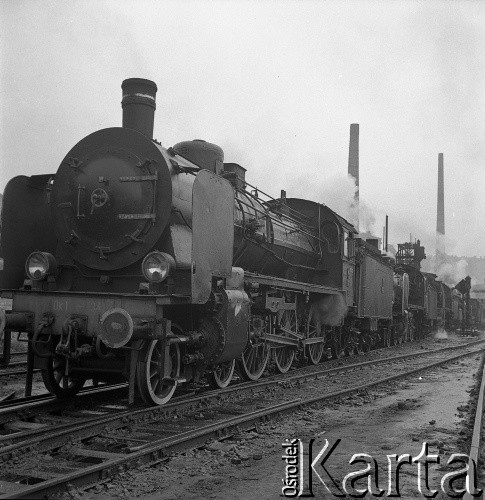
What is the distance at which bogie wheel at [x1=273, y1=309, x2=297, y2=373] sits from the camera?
10239 mm

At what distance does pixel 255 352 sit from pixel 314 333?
3060mm

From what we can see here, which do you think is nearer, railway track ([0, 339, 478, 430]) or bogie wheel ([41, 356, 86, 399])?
railway track ([0, 339, 478, 430])

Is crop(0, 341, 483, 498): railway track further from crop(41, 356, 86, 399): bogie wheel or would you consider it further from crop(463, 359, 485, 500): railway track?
crop(463, 359, 485, 500): railway track

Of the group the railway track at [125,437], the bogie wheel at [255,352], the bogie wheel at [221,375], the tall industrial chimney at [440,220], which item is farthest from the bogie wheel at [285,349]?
the tall industrial chimney at [440,220]

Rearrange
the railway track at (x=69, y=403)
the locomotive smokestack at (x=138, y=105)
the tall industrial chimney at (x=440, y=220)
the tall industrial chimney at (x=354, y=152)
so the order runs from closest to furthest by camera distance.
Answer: the railway track at (x=69, y=403), the locomotive smokestack at (x=138, y=105), the tall industrial chimney at (x=354, y=152), the tall industrial chimney at (x=440, y=220)

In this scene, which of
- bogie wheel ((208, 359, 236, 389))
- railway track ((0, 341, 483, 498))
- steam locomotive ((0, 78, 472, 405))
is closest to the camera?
railway track ((0, 341, 483, 498))

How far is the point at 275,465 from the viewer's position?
4562mm

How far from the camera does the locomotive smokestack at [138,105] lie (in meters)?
7.08

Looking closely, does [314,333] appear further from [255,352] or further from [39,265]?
[39,265]

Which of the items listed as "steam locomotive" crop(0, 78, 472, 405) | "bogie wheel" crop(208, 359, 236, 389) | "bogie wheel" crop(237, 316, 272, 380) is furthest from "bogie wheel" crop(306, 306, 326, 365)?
"bogie wheel" crop(208, 359, 236, 389)

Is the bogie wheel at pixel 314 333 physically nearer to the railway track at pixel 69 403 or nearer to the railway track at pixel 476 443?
the railway track at pixel 69 403

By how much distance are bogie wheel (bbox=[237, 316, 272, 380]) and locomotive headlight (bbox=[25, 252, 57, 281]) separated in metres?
2.85

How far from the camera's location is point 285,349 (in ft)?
35.0

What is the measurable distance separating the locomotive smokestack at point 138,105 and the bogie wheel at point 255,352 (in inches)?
120
